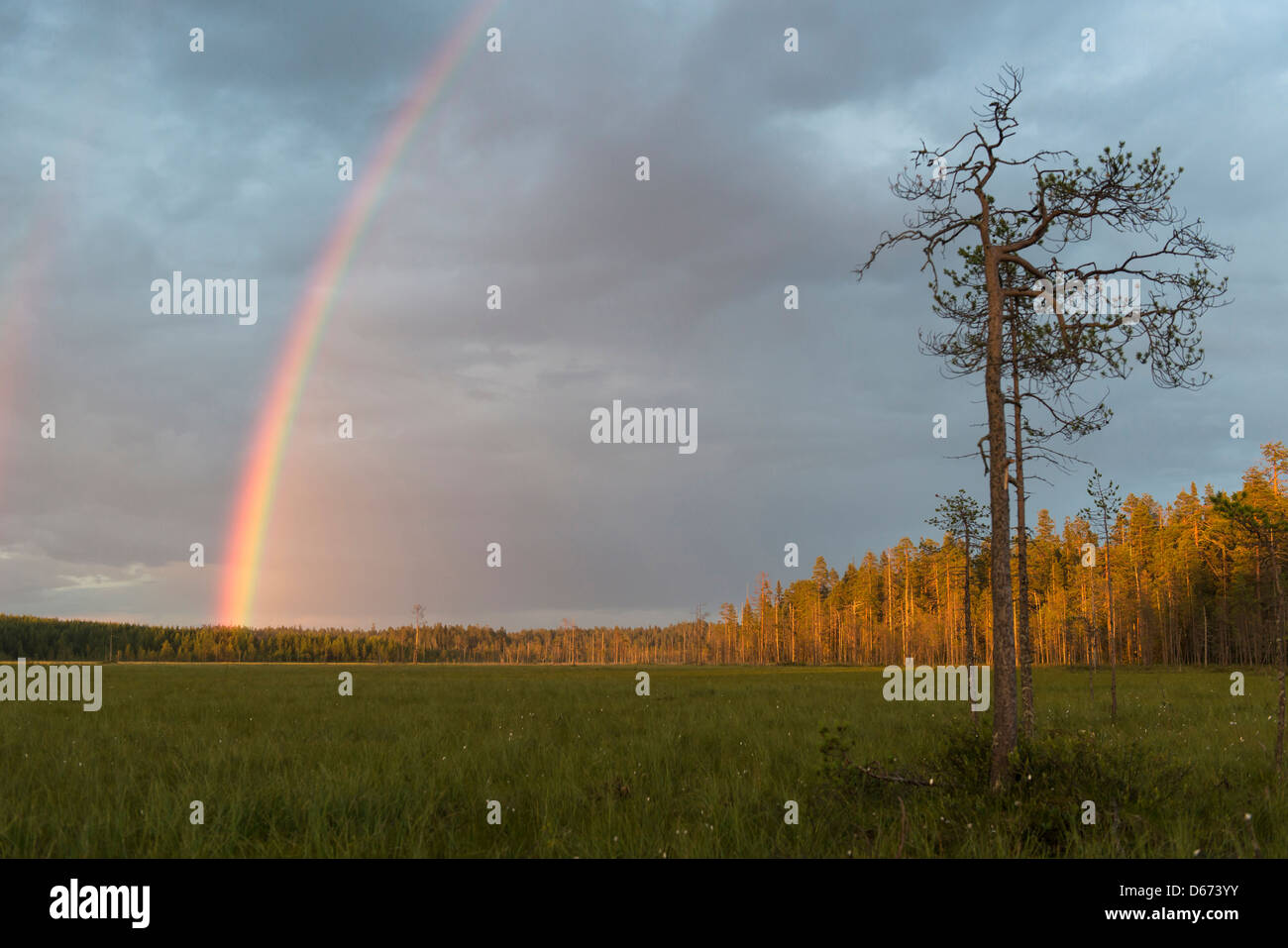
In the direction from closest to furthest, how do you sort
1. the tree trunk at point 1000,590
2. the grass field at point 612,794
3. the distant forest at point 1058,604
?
1. the grass field at point 612,794
2. the tree trunk at point 1000,590
3. the distant forest at point 1058,604

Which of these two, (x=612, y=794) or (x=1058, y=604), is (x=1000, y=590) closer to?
(x=612, y=794)

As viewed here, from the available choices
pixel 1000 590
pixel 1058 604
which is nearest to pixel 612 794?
pixel 1000 590

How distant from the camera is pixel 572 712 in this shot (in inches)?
871

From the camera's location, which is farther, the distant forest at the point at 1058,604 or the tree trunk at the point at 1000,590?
the distant forest at the point at 1058,604

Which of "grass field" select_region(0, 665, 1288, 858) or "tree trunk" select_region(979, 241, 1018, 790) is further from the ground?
"tree trunk" select_region(979, 241, 1018, 790)

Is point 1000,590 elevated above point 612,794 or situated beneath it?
elevated above

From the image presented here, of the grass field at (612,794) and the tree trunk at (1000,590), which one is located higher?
the tree trunk at (1000,590)

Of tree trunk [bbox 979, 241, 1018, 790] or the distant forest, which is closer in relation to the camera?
Result: tree trunk [bbox 979, 241, 1018, 790]

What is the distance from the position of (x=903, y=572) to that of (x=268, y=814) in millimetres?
111279

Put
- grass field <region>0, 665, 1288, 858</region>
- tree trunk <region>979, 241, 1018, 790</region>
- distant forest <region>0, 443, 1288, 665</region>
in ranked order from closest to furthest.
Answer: grass field <region>0, 665, 1288, 858</region> → tree trunk <region>979, 241, 1018, 790</region> → distant forest <region>0, 443, 1288, 665</region>

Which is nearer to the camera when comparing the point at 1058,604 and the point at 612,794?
the point at 612,794

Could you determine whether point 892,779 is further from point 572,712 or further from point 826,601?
point 826,601

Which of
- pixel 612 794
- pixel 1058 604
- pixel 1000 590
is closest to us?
pixel 1000 590
